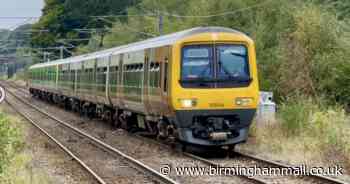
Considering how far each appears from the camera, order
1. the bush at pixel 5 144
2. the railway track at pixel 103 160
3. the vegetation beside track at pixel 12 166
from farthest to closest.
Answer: the railway track at pixel 103 160, the bush at pixel 5 144, the vegetation beside track at pixel 12 166

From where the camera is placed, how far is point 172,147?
1780 cm

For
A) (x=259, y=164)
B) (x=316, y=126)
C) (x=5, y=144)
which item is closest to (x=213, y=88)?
(x=259, y=164)

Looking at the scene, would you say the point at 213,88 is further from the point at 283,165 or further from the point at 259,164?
the point at 283,165

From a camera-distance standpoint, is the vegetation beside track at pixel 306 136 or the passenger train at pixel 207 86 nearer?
the vegetation beside track at pixel 306 136

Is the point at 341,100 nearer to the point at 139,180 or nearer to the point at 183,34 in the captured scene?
the point at 183,34

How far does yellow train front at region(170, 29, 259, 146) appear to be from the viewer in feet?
50.8

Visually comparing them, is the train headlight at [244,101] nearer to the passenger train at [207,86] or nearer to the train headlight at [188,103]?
the passenger train at [207,86]

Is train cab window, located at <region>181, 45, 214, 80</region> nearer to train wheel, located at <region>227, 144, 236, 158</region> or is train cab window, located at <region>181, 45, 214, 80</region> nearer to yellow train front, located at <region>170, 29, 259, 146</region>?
yellow train front, located at <region>170, 29, 259, 146</region>

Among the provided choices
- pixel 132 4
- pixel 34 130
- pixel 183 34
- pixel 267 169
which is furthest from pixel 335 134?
pixel 132 4

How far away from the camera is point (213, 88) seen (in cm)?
1555

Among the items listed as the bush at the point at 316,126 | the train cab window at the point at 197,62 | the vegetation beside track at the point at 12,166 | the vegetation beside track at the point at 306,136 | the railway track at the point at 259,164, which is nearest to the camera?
the vegetation beside track at the point at 12,166

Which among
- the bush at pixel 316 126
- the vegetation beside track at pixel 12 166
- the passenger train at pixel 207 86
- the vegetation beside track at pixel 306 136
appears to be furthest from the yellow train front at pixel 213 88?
the vegetation beside track at pixel 12 166

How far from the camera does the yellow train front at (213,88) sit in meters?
15.5

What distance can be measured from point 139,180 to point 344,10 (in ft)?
76.4
